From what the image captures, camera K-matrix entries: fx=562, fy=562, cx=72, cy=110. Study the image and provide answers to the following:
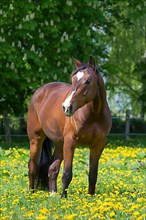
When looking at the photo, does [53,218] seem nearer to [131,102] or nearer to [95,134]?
[95,134]

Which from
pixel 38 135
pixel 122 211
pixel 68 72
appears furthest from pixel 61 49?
pixel 122 211

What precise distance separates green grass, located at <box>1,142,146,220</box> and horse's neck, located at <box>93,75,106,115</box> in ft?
4.05

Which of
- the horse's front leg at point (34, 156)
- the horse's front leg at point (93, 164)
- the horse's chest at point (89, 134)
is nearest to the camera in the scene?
the horse's chest at point (89, 134)

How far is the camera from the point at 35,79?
19.8 meters

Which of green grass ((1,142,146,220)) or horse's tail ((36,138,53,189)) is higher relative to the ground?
horse's tail ((36,138,53,189))

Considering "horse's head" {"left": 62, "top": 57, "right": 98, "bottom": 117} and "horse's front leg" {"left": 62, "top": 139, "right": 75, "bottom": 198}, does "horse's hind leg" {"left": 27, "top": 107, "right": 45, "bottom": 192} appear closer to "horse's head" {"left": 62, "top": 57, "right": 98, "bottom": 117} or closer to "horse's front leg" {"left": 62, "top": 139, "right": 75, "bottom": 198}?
"horse's front leg" {"left": 62, "top": 139, "right": 75, "bottom": 198}

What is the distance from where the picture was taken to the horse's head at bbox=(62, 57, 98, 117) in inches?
298

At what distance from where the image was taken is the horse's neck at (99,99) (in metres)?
8.17

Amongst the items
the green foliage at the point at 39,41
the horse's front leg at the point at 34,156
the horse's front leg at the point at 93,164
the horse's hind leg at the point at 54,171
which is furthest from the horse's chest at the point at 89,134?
the green foliage at the point at 39,41

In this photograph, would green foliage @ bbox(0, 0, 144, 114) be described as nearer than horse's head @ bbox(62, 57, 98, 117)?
No

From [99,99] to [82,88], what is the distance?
0.57 metres

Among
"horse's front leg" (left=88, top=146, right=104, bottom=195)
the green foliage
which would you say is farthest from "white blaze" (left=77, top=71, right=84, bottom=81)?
the green foliage

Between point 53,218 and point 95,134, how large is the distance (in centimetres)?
223

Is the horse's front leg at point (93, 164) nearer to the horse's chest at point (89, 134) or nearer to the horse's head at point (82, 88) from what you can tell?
the horse's chest at point (89, 134)
